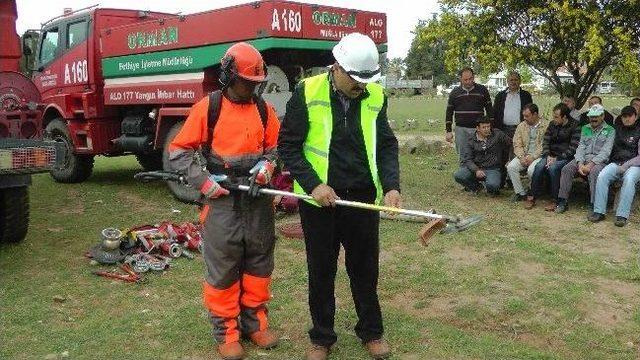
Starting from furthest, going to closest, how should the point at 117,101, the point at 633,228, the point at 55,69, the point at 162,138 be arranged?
1. the point at 55,69
2. the point at 117,101
3. the point at 162,138
4. the point at 633,228

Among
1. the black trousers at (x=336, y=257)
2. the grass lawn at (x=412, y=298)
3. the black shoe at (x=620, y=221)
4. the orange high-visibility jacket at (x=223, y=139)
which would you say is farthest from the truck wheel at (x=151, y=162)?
the black trousers at (x=336, y=257)

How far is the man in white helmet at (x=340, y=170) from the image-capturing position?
366cm

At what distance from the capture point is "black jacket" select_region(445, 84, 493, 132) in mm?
9531

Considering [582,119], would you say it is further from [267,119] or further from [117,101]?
[117,101]

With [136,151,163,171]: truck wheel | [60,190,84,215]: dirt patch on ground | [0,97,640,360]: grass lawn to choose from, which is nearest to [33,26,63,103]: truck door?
[136,151,163,171]: truck wheel

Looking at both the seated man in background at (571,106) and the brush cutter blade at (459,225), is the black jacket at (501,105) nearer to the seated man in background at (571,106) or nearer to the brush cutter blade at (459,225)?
the seated man in background at (571,106)

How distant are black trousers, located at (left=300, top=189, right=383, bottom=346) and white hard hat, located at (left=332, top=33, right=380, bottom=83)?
702 millimetres

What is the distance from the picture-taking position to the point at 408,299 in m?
4.98

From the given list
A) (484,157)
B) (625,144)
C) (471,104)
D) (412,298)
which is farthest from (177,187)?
(625,144)

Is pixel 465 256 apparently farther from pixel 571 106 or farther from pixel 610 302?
pixel 571 106

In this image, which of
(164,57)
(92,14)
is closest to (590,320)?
(164,57)

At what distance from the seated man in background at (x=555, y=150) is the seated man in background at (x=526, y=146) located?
0.53 feet

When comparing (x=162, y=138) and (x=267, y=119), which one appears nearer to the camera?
(x=267, y=119)

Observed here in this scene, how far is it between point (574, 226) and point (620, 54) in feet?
9.49
